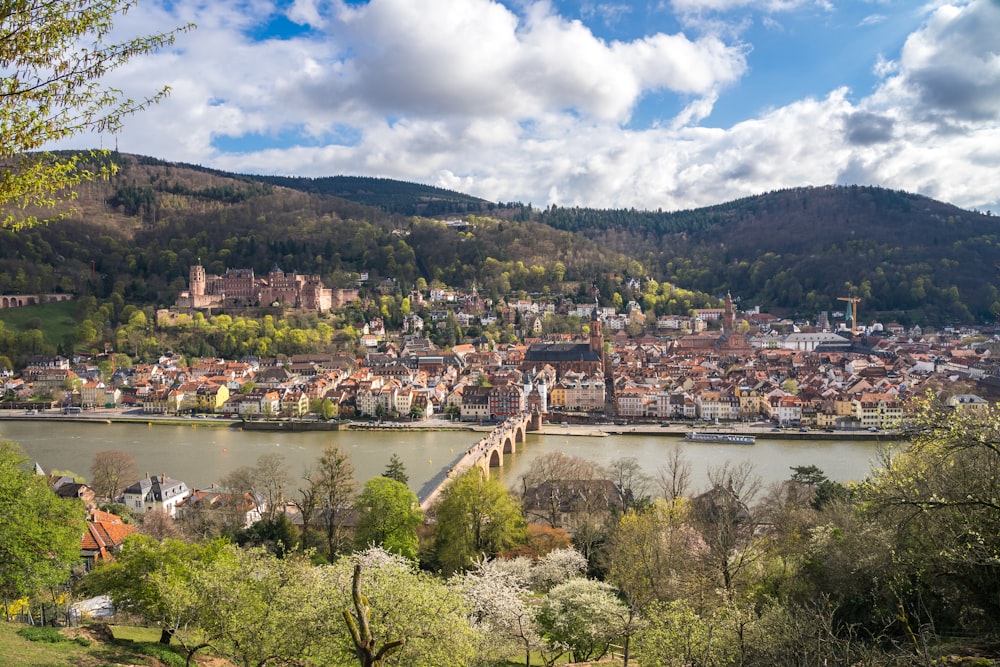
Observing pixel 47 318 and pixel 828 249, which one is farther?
pixel 828 249

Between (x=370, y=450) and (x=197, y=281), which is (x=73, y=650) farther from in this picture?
(x=197, y=281)

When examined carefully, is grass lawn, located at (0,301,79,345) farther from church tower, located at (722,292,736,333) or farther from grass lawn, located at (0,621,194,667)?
church tower, located at (722,292,736,333)

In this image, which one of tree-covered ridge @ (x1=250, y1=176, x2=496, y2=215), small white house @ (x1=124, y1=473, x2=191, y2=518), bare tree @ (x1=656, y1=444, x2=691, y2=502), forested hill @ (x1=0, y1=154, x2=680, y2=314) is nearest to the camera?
bare tree @ (x1=656, y1=444, x2=691, y2=502)

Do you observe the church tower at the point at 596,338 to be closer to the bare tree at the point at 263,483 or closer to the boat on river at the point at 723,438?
the boat on river at the point at 723,438

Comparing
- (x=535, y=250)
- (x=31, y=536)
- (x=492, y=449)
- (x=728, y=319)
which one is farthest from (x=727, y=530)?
(x=535, y=250)

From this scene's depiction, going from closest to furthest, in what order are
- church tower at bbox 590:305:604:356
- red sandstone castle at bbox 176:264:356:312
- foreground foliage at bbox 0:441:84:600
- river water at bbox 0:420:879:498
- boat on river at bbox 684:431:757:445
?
1. foreground foliage at bbox 0:441:84:600
2. river water at bbox 0:420:879:498
3. boat on river at bbox 684:431:757:445
4. church tower at bbox 590:305:604:356
5. red sandstone castle at bbox 176:264:356:312

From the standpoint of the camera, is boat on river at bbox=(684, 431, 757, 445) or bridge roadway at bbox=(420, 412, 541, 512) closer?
bridge roadway at bbox=(420, 412, 541, 512)

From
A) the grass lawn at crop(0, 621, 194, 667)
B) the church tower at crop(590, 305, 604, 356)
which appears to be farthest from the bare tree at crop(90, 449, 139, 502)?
the church tower at crop(590, 305, 604, 356)
